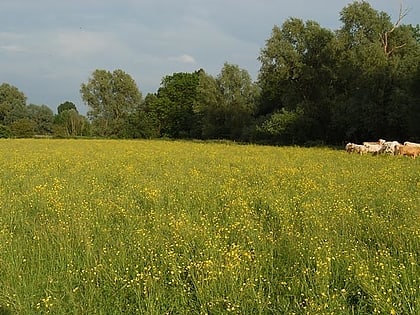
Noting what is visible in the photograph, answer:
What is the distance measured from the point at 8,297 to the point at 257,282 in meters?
3.18

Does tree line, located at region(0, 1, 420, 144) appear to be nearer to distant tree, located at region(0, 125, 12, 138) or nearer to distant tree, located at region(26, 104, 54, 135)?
distant tree, located at region(0, 125, 12, 138)

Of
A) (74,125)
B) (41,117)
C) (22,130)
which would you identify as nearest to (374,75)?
(22,130)

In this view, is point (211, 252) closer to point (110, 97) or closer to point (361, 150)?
point (361, 150)

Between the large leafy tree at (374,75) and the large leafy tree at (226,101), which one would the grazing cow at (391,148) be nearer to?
the large leafy tree at (374,75)

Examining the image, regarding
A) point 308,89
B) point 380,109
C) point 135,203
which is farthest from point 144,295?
point 308,89

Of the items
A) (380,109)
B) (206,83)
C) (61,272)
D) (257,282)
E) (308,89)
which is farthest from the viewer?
(206,83)

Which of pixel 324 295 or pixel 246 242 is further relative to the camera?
pixel 246 242

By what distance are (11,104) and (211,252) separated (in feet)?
360

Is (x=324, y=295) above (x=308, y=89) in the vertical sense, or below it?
below

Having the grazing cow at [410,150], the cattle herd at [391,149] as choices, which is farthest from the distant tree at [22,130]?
the grazing cow at [410,150]

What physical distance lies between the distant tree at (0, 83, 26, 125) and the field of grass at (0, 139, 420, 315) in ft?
328

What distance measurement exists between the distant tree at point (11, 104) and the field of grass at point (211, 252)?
→ 100014 mm

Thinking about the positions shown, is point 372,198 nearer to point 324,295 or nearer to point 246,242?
point 246,242

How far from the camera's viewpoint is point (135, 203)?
10.7 m
